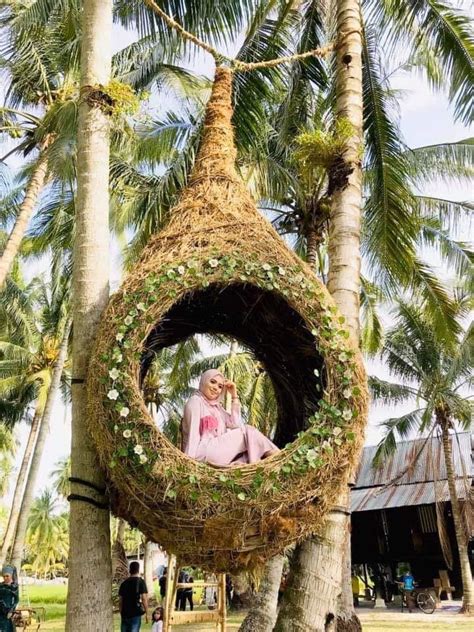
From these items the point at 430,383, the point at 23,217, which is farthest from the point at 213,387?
the point at 430,383

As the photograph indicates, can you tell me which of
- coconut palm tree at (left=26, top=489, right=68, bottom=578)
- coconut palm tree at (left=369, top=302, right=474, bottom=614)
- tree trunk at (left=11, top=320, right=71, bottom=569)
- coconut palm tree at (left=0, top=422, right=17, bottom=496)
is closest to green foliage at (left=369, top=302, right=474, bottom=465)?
coconut palm tree at (left=369, top=302, right=474, bottom=614)

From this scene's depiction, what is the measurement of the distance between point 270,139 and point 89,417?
11729 mm

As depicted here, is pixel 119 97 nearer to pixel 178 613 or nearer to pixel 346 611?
pixel 178 613

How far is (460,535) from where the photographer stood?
21.9m

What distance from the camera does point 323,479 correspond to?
373 cm

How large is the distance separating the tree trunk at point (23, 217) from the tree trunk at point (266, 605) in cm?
704

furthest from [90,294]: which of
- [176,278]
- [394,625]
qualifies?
[394,625]

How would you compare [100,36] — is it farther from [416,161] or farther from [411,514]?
[411,514]

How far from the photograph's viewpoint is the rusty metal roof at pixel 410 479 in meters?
25.5

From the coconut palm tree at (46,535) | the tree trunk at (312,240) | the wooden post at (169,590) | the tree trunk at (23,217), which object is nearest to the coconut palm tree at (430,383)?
the tree trunk at (312,240)

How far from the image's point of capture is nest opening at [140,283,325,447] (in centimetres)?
502

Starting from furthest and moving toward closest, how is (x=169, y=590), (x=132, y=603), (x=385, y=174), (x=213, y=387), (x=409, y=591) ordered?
(x=409, y=591) < (x=132, y=603) < (x=385, y=174) < (x=169, y=590) < (x=213, y=387)

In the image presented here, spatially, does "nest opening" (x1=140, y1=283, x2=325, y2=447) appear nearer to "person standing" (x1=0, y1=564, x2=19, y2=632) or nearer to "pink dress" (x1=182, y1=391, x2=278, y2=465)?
"pink dress" (x1=182, y1=391, x2=278, y2=465)

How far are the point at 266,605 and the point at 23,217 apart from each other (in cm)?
819
